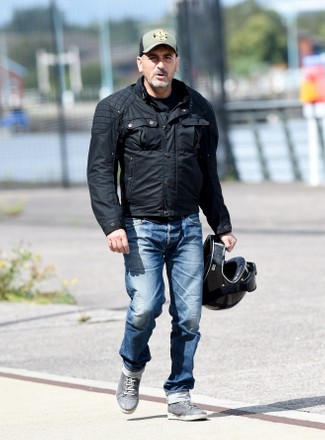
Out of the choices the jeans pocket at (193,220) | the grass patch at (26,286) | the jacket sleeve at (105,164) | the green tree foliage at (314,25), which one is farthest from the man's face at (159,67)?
the green tree foliage at (314,25)

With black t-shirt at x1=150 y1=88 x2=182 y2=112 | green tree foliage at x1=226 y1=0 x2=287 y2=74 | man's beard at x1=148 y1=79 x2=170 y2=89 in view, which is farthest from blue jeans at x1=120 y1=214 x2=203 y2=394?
green tree foliage at x1=226 y1=0 x2=287 y2=74

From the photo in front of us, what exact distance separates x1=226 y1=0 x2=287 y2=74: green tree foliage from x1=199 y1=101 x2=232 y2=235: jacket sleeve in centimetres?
10499

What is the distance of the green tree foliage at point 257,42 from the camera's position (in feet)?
377

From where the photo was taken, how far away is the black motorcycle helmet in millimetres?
6820

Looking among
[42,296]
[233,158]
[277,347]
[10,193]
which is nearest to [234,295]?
[277,347]

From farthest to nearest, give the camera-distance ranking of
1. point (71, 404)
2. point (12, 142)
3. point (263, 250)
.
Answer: point (12, 142), point (263, 250), point (71, 404)

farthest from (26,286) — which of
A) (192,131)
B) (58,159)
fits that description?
(58,159)

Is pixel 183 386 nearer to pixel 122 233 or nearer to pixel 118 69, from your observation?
pixel 122 233

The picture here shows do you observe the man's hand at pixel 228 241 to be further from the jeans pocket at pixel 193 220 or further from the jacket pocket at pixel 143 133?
the jacket pocket at pixel 143 133

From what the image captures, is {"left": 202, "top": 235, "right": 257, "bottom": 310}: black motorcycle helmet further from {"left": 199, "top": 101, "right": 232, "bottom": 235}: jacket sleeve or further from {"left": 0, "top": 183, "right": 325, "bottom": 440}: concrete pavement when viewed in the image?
{"left": 0, "top": 183, "right": 325, "bottom": 440}: concrete pavement

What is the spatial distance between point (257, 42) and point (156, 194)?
111 meters

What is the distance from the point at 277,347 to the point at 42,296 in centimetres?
353

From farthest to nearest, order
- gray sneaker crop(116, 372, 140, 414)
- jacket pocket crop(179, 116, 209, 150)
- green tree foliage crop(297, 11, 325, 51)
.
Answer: green tree foliage crop(297, 11, 325, 51) < gray sneaker crop(116, 372, 140, 414) < jacket pocket crop(179, 116, 209, 150)

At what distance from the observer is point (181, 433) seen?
649 cm
